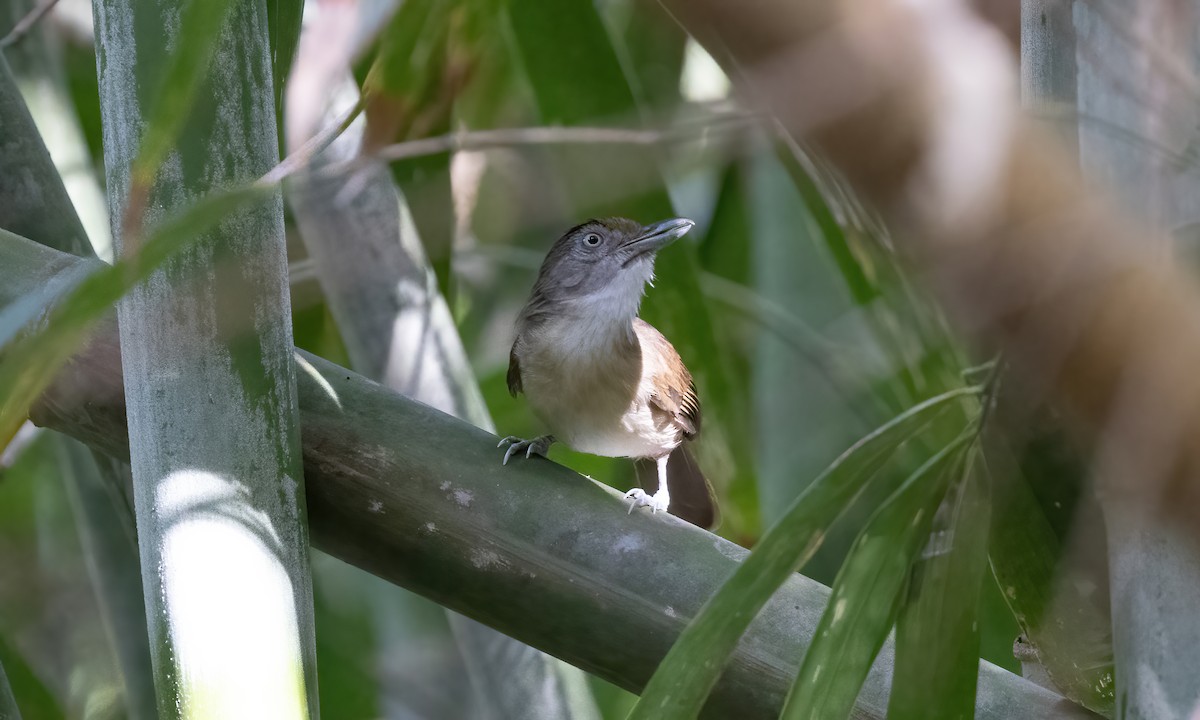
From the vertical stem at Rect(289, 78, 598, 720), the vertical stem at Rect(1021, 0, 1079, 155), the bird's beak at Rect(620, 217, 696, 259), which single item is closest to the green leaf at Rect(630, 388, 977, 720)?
the vertical stem at Rect(1021, 0, 1079, 155)

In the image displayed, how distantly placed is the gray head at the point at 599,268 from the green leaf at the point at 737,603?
1.61 m

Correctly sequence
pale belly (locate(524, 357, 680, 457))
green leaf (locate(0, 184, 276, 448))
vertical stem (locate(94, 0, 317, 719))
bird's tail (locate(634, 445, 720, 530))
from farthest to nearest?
bird's tail (locate(634, 445, 720, 530)), pale belly (locate(524, 357, 680, 457)), vertical stem (locate(94, 0, 317, 719)), green leaf (locate(0, 184, 276, 448))

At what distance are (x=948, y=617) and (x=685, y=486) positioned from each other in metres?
Result: 1.99

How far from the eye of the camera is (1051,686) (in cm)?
137

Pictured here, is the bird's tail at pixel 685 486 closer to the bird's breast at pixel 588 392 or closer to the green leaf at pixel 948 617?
the bird's breast at pixel 588 392

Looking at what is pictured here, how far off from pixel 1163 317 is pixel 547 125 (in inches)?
73.2

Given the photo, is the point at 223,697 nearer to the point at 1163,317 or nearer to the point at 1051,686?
the point at 1163,317

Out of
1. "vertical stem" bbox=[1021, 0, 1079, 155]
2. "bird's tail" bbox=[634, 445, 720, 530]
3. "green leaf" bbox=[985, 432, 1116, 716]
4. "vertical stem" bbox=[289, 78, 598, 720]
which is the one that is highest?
"bird's tail" bbox=[634, 445, 720, 530]

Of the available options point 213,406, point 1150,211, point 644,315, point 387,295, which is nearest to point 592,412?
point 387,295

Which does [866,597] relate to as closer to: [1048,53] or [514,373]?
[1048,53]

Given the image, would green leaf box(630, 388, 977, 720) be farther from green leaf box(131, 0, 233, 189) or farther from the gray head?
the gray head

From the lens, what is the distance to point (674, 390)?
2.79m

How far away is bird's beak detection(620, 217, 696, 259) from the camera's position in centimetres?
239

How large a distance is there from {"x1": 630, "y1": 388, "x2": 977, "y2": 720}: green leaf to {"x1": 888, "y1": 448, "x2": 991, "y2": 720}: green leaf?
12cm
